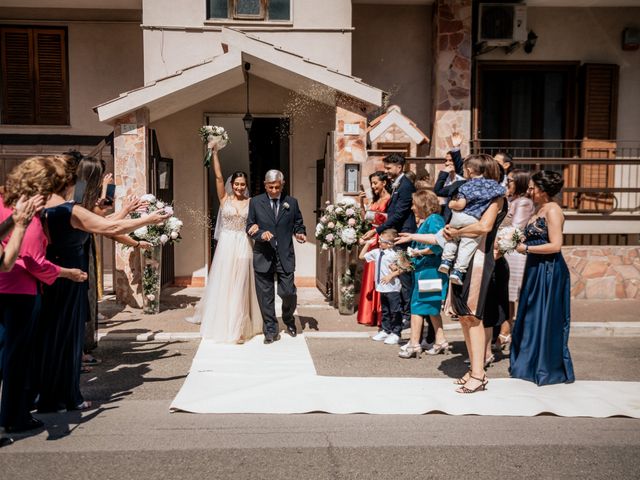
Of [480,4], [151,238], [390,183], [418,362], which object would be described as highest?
[480,4]

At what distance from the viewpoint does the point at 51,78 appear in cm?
1321

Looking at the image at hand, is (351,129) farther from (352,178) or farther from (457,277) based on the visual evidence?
(457,277)

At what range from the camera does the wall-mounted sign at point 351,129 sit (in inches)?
409

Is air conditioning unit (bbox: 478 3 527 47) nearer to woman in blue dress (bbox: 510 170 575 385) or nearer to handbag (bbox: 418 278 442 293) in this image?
woman in blue dress (bbox: 510 170 575 385)

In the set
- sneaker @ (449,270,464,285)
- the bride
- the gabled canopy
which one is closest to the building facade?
the gabled canopy

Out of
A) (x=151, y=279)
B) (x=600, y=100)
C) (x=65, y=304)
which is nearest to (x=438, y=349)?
(x=65, y=304)

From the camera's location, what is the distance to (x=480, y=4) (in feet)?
41.6

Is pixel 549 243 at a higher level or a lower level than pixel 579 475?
higher

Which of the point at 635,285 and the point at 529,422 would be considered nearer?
the point at 529,422

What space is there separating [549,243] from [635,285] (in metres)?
5.66

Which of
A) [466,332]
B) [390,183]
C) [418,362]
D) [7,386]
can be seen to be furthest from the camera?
[390,183]

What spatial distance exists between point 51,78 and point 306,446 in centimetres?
1083

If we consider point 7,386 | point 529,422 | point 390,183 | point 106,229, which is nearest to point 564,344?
point 529,422

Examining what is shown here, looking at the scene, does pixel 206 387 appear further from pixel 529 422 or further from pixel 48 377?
pixel 529 422
